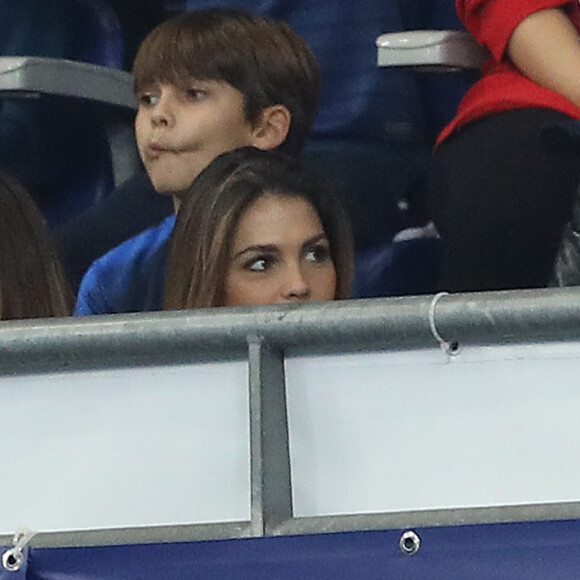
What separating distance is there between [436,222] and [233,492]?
1.61 feet

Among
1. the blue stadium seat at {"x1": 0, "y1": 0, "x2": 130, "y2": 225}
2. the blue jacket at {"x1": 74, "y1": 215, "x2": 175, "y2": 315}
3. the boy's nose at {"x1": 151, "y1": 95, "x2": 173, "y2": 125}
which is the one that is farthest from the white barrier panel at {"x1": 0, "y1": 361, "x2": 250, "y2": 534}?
the blue stadium seat at {"x1": 0, "y1": 0, "x2": 130, "y2": 225}

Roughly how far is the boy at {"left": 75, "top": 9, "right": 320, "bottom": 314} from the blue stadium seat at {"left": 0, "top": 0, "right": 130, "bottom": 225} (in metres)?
0.22

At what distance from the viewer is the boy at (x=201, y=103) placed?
4.35 feet

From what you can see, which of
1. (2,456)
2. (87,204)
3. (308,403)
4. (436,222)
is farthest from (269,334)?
(87,204)

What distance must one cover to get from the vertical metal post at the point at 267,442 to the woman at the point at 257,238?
37cm

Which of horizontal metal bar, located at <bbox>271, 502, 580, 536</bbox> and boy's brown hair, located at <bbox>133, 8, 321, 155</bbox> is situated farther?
boy's brown hair, located at <bbox>133, 8, 321, 155</bbox>

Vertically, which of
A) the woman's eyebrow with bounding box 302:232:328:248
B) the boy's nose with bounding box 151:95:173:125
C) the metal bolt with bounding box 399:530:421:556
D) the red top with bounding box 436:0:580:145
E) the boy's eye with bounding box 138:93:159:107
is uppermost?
the boy's eye with bounding box 138:93:159:107

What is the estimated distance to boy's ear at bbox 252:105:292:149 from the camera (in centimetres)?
138

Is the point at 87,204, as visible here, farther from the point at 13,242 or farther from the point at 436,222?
the point at 436,222

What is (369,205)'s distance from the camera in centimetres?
137

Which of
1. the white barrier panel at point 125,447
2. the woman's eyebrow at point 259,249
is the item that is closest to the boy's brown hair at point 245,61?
the woman's eyebrow at point 259,249

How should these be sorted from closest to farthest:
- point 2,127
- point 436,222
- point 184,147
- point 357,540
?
1. point 357,540
2. point 436,222
3. point 184,147
4. point 2,127

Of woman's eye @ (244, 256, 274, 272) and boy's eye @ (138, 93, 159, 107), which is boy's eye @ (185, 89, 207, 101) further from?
woman's eye @ (244, 256, 274, 272)

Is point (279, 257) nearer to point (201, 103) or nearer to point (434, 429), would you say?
point (201, 103)
